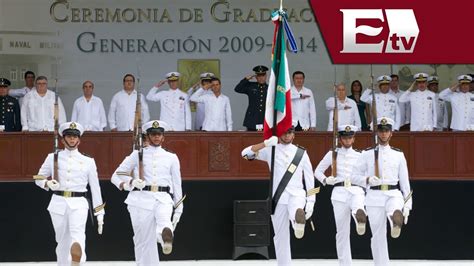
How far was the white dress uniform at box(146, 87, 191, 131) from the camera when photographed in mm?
22703

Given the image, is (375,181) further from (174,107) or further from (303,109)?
(174,107)

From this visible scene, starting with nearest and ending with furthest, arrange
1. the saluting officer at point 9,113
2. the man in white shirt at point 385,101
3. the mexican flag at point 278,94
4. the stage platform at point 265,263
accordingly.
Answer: the mexican flag at point 278,94
the stage platform at point 265,263
the saluting officer at point 9,113
the man in white shirt at point 385,101

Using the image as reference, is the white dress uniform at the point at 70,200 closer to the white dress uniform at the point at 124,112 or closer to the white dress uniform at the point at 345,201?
the white dress uniform at the point at 345,201

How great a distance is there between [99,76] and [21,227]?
470 cm

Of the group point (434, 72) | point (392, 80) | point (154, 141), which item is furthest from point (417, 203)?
point (154, 141)

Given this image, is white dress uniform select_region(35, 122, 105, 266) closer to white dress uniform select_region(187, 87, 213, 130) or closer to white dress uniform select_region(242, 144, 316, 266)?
white dress uniform select_region(242, 144, 316, 266)

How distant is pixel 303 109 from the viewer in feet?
75.5

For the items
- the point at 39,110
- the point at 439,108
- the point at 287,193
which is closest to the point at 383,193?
the point at 287,193

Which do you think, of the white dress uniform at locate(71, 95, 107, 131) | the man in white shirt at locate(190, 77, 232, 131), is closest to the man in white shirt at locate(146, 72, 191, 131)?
the man in white shirt at locate(190, 77, 232, 131)

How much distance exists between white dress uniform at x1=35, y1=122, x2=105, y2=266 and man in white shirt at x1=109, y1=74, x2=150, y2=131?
17.0 feet

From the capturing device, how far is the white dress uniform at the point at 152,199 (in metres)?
17.3

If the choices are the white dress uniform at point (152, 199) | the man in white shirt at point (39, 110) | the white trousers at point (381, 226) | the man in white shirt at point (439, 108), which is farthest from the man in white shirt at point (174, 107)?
the white trousers at point (381, 226)

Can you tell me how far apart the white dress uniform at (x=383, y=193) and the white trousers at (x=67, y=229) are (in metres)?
3.89

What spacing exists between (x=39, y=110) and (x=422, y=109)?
6.47 metres
